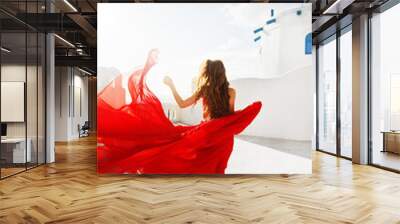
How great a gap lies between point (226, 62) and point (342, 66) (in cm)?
429

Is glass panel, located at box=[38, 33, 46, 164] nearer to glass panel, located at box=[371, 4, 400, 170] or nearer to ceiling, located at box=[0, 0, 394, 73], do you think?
ceiling, located at box=[0, 0, 394, 73]

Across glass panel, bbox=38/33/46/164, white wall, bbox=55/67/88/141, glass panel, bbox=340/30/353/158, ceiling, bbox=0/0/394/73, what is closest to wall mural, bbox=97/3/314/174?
ceiling, bbox=0/0/394/73

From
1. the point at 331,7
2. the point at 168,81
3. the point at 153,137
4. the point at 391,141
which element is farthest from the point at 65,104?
the point at 391,141

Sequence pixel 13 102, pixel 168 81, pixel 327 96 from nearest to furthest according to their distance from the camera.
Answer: pixel 168 81
pixel 13 102
pixel 327 96

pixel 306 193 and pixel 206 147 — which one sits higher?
pixel 206 147

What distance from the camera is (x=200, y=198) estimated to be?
4527 mm

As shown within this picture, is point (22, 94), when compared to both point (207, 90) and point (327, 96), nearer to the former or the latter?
point (207, 90)

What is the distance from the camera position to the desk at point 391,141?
6666mm

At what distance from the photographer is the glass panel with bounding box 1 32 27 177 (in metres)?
5.82

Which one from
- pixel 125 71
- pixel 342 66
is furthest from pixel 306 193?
pixel 342 66

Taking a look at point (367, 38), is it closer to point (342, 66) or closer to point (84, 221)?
point (342, 66)

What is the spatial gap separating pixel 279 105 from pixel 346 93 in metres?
3.45

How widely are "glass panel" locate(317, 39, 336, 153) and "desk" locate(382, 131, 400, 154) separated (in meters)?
2.25

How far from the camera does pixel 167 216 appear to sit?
375 centimetres
